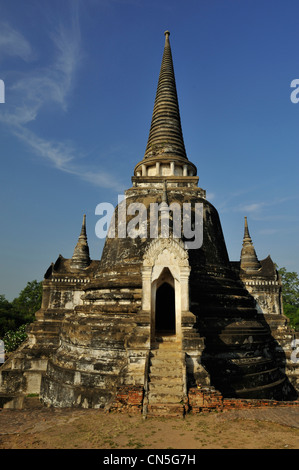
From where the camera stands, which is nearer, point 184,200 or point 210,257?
point 210,257

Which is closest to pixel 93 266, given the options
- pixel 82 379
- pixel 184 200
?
pixel 184 200

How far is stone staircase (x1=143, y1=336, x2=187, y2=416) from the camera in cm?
698

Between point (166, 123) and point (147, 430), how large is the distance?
15.8m

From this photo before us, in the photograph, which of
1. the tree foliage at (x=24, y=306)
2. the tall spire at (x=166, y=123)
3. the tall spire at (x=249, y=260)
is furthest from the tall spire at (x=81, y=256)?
the tree foliage at (x=24, y=306)

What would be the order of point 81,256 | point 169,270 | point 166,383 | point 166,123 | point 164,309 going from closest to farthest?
point 166,383 → point 169,270 → point 164,309 → point 81,256 → point 166,123

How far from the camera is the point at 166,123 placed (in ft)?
59.4

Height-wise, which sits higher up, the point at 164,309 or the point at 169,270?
the point at 169,270

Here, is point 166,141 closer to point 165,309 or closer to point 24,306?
point 165,309

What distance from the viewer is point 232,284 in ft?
42.2

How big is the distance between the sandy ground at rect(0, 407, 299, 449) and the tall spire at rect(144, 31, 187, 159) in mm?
12658

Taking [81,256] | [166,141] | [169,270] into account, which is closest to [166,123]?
[166,141]

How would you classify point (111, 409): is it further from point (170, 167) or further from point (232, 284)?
point (170, 167)

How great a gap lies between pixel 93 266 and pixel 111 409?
10.6 metres

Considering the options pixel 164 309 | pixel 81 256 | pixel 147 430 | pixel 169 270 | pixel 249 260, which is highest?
pixel 81 256
